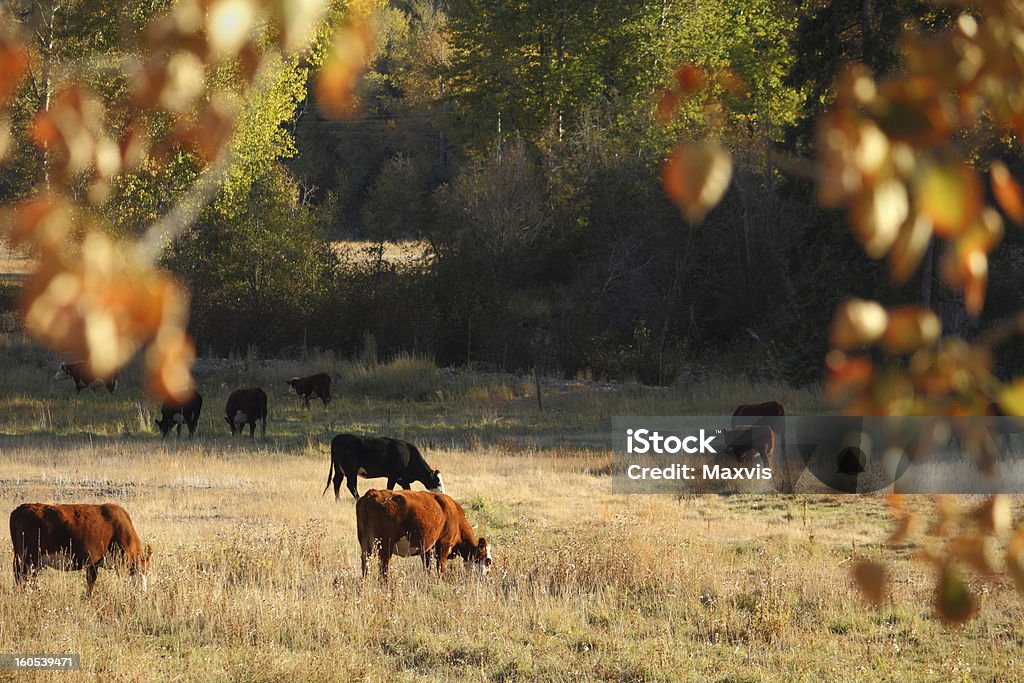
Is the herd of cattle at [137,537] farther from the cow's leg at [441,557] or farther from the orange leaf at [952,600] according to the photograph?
the orange leaf at [952,600]

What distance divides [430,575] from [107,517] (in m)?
2.89

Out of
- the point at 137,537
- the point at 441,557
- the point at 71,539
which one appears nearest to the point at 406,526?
the point at 441,557

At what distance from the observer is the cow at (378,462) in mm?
16234

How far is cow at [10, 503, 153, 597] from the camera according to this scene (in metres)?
9.62

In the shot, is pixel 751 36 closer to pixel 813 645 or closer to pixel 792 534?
pixel 792 534

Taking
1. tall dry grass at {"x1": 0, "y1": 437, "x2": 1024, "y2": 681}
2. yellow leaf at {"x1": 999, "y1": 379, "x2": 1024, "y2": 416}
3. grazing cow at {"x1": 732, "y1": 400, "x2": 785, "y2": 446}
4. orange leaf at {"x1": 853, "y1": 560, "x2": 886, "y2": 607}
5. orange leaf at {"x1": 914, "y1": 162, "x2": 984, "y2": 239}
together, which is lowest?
tall dry grass at {"x1": 0, "y1": 437, "x2": 1024, "y2": 681}

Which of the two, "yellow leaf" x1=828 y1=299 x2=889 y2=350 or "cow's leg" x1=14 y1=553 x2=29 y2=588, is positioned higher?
"yellow leaf" x1=828 y1=299 x2=889 y2=350

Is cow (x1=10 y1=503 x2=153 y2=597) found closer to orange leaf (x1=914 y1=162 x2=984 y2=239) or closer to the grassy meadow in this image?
the grassy meadow

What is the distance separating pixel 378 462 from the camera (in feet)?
53.5

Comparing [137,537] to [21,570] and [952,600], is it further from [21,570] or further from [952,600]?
[952,600]

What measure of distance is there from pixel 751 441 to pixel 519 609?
9.80 metres

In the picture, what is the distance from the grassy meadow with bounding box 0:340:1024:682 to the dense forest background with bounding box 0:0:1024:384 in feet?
38.7

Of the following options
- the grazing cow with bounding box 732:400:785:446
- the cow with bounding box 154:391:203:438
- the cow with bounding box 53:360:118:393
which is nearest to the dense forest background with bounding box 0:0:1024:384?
the cow with bounding box 53:360:118:393

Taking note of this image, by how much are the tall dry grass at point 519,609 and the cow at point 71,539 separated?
0.63ft
